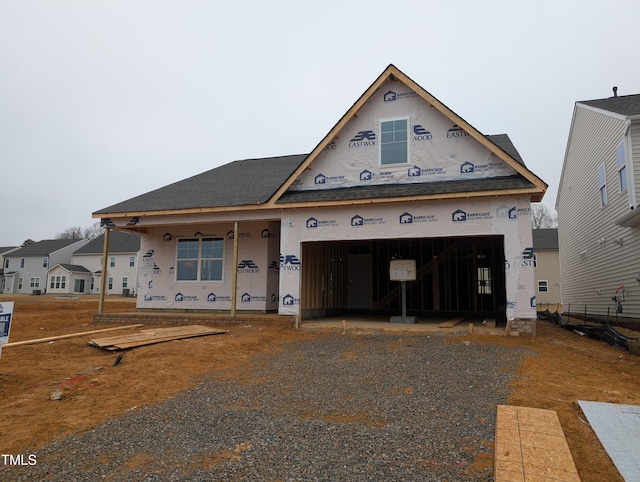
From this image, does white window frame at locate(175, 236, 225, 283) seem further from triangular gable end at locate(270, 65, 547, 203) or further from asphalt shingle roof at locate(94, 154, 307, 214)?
triangular gable end at locate(270, 65, 547, 203)

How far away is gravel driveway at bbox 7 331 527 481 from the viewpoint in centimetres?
350

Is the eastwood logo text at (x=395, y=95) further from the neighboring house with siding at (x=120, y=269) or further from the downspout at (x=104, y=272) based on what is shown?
the neighboring house with siding at (x=120, y=269)

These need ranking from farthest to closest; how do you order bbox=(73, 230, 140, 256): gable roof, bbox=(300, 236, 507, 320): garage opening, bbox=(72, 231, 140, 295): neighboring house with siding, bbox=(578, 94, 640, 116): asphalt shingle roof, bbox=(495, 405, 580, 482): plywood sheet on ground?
1. bbox=(73, 230, 140, 256): gable roof
2. bbox=(72, 231, 140, 295): neighboring house with siding
3. bbox=(300, 236, 507, 320): garage opening
4. bbox=(578, 94, 640, 116): asphalt shingle roof
5. bbox=(495, 405, 580, 482): plywood sheet on ground

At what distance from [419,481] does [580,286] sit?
1897 cm

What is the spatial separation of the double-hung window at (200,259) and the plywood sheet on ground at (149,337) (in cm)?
393

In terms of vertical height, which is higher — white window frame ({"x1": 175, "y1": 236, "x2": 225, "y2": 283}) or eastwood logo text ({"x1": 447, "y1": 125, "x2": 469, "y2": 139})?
eastwood logo text ({"x1": 447, "y1": 125, "x2": 469, "y2": 139})

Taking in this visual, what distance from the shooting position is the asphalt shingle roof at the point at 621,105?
1251 centimetres

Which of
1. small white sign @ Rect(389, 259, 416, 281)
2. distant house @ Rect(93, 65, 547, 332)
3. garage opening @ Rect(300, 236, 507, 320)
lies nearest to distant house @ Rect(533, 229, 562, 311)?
garage opening @ Rect(300, 236, 507, 320)

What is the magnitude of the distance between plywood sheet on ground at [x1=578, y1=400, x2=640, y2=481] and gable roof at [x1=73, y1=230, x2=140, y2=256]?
48862 mm

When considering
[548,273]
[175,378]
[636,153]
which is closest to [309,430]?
[175,378]


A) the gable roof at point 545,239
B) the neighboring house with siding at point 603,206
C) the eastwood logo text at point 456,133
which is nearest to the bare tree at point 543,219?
the gable roof at point 545,239

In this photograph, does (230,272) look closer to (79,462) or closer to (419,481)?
(79,462)

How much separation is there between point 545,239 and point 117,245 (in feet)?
149

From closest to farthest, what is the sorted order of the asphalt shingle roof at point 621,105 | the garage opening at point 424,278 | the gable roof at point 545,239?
the asphalt shingle roof at point 621,105
the garage opening at point 424,278
the gable roof at point 545,239
